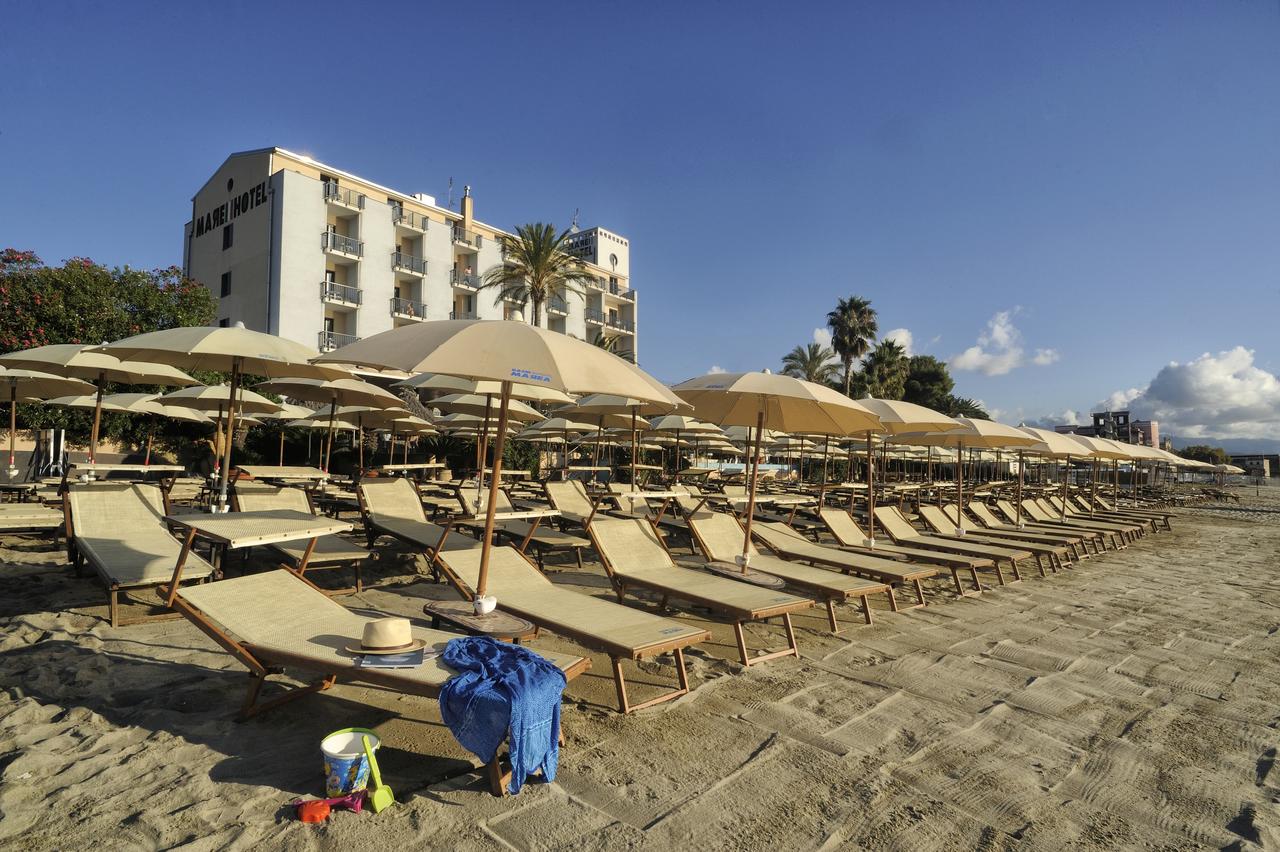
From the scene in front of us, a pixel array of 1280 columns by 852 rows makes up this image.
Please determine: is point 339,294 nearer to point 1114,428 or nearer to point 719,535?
point 719,535

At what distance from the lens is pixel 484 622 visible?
361 centimetres

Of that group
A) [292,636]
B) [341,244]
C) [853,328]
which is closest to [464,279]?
[341,244]

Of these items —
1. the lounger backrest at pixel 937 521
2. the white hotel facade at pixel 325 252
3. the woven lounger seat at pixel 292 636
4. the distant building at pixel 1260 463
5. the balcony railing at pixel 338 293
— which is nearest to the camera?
the woven lounger seat at pixel 292 636

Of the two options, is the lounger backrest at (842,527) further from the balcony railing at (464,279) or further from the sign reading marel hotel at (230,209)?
the balcony railing at (464,279)

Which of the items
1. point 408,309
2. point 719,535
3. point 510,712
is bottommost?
point 510,712

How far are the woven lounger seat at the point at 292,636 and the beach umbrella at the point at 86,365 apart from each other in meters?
3.71

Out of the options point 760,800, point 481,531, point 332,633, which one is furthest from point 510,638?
point 481,531

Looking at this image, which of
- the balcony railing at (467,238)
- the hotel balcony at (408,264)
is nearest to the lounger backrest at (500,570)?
the hotel balcony at (408,264)

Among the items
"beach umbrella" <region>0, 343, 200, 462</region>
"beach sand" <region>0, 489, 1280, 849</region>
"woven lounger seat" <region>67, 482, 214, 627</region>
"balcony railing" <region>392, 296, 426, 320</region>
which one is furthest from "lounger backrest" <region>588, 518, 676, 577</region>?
"balcony railing" <region>392, 296, 426, 320</region>

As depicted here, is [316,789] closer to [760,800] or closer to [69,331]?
[760,800]

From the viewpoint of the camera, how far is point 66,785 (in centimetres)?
244

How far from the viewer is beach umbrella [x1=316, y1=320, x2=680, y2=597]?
330cm

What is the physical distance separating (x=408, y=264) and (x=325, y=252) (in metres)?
4.26

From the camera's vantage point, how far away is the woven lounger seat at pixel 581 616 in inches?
133
